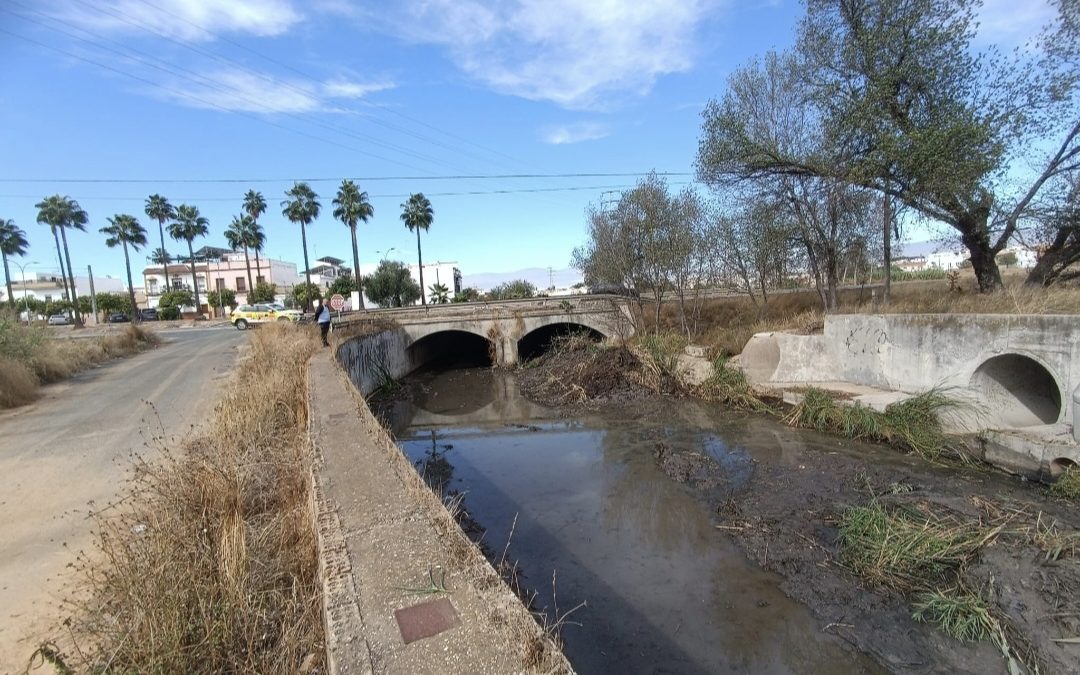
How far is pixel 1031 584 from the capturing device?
207 inches

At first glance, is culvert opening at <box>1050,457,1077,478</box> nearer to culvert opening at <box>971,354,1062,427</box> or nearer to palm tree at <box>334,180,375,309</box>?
culvert opening at <box>971,354,1062,427</box>

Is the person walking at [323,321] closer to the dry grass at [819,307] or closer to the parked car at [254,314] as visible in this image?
the dry grass at [819,307]

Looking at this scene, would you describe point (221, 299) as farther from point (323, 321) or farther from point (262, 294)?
point (323, 321)

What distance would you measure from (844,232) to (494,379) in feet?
48.1

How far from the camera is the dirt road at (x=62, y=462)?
4.57 m

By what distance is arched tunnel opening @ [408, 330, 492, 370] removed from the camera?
1053 inches

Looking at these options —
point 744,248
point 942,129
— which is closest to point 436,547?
point 942,129

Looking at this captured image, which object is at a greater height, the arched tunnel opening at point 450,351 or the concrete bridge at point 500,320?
the concrete bridge at point 500,320

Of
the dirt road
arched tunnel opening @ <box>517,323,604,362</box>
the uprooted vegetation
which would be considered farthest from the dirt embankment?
the uprooted vegetation

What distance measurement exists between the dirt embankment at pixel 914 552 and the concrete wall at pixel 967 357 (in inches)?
91.8

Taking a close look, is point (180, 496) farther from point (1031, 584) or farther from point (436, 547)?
point (1031, 584)

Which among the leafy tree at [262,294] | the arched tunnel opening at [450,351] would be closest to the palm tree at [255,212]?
the leafy tree at [262,294]

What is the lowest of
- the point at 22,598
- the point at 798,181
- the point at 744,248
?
the point at 22,598

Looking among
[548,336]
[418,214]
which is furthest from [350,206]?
[548,336]
